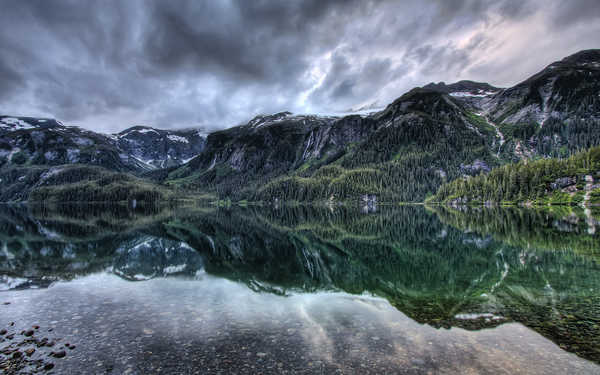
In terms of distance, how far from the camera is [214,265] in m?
29.3

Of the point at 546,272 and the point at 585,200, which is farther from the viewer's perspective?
the point at 585,200

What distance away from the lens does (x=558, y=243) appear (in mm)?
33812

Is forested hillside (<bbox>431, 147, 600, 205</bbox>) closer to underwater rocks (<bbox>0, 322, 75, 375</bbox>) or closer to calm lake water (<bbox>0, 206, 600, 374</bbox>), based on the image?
calm lake water (<bbox>0, 206, 600, 374</bbox>)

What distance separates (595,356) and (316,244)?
32907mm

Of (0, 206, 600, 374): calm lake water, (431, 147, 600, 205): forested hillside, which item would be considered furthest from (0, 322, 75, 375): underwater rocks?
(431, 147, 600, 205): forested hillside

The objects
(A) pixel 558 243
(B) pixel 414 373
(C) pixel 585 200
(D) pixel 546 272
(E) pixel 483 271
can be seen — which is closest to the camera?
(B) pixel 414 373

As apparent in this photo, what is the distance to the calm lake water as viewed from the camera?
33.9 feet

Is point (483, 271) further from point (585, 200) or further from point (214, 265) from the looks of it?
point (585, 200)

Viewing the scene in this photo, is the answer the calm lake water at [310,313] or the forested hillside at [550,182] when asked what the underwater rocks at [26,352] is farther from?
the forested hillside at [550,182]

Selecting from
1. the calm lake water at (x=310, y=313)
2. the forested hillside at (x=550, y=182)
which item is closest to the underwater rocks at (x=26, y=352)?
the calm lake water at (x=310, y=313)

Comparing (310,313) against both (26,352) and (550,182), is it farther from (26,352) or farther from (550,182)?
(550,182)

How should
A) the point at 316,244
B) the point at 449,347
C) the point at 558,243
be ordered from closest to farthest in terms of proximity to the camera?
the point at 449,347, the point at 558,243, the point at 316,244

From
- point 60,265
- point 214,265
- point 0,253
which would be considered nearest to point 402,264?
point 214,265

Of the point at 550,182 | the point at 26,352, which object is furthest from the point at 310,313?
the point at 550,182
